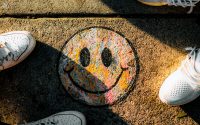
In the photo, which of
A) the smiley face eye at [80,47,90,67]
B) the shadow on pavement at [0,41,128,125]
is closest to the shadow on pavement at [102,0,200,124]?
the smiley face eye at [80,47,90,67]

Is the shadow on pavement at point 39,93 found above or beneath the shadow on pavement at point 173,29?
beneath

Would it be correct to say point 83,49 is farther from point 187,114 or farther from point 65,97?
point 187,114

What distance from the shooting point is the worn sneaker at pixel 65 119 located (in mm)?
2225

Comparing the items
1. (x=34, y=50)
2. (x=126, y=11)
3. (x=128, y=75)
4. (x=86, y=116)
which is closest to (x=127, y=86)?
(x=128, y=75)

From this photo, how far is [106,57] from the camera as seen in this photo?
234cm

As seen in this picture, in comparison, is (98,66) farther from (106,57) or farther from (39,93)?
(39,93)

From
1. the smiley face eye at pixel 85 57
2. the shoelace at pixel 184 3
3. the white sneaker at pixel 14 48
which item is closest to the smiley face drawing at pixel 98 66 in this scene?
the smiley face eye at pixel 85 57

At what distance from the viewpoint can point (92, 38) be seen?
2.37 metres

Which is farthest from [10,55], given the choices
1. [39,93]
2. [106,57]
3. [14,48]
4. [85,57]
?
[106,57]

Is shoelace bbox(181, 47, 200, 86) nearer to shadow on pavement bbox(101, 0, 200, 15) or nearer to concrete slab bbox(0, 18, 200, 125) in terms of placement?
concrete slab bbox(0, 18, 200, 125)

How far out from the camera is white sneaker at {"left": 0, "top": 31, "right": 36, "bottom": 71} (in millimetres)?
2295

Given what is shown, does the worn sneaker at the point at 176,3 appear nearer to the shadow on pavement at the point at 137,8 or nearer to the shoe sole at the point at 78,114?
the shadow on pavement at the point at 137,8

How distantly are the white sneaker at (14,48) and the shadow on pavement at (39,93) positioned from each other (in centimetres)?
6

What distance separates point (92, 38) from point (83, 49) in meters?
0.09
